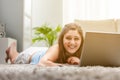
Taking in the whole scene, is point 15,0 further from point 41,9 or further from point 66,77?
point 66,77

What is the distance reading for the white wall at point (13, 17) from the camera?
3770 millimetres

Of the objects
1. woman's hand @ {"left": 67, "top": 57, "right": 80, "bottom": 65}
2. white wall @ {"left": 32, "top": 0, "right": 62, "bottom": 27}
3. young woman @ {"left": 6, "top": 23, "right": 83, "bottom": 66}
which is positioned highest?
white wall @ {"left": 32, "top": 0, "right": 62, "bottom": 27}

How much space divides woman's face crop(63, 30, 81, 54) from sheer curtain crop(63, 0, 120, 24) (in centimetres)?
268

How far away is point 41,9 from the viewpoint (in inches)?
171

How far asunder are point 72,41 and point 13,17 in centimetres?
250

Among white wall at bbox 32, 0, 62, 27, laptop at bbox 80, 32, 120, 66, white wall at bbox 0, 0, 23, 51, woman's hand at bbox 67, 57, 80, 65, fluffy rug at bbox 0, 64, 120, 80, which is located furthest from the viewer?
white wall at bbox 32, 0, 62, 27

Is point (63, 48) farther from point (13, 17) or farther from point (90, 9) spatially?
point (90, 9)

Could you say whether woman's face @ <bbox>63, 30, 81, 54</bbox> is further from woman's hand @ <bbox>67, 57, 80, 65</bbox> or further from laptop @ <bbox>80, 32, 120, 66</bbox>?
laptop @ <bbox>80, 32, 120, 66</bbox>

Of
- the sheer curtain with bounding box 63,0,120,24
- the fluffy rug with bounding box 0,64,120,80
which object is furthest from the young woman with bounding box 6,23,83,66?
the sheer curtain with bounding box 63,0,120,24

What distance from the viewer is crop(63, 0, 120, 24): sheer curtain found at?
13.3ft

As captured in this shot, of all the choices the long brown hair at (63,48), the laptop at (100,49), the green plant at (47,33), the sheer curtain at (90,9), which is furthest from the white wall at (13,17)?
the laptop at (100,49)

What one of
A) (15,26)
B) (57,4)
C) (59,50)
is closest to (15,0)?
(15,26)

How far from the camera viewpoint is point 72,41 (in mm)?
1474

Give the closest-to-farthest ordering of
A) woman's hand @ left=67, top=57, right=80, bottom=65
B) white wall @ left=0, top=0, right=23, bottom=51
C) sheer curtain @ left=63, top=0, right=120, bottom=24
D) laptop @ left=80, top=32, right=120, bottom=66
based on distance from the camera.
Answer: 1. laptop @ left=80, top=32, right=120, bottom=66
2. woman's hand @ left=67, top=57, right=80, bottom=65
3. white wall @ left=0, top=0, right=23, bottom=51
4. sheer curtain @ left=63, top=0, right=120, bottom=24
